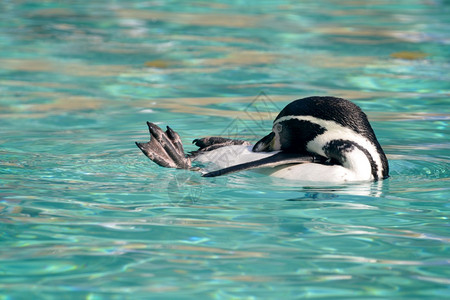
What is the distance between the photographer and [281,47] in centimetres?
1050

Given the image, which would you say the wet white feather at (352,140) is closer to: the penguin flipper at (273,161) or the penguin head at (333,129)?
the penguin head at (333,129)

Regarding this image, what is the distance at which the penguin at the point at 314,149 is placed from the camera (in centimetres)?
505

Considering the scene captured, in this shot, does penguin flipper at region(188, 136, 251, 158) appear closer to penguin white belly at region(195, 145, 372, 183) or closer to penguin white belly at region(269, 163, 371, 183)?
penguin white belly at region(195, 145, 372, 183)

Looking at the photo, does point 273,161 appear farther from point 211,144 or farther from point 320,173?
point 211,144

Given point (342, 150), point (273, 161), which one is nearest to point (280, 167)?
point (273, 161)

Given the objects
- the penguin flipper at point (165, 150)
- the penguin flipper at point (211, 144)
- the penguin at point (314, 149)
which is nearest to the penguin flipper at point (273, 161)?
the penguin at point (314, 149)

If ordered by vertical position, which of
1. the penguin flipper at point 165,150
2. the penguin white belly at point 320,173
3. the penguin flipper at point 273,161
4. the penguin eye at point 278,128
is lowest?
the penguin white belly at point 320,173

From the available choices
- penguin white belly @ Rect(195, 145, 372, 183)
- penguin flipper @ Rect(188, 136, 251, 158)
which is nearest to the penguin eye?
penguin white belly @ Rect(195, 145, 372, 183)

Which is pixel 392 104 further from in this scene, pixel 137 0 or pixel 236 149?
pixel 137 0

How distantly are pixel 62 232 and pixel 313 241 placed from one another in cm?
119

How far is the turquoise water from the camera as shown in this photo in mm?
3568

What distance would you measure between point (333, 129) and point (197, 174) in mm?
898


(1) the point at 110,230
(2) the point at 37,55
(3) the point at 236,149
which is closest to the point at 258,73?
(2) the point at 37,55

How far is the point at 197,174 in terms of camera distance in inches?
210
